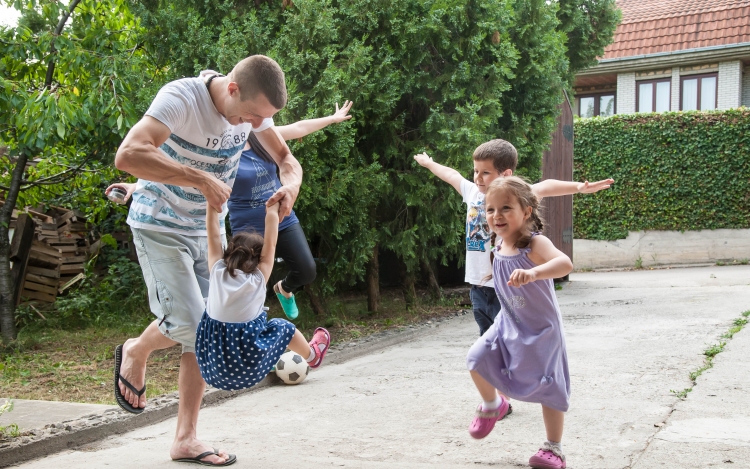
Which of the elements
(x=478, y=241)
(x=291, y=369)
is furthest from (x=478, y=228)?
(x=291, y=369)

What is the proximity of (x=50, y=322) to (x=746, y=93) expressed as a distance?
1900 centimetres

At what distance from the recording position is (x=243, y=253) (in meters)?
3.43

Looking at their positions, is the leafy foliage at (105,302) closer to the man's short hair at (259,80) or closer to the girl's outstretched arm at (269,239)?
the girl's outstretched arm at (269,239)

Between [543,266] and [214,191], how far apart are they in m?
1.47

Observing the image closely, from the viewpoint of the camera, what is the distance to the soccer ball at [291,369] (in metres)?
5.54

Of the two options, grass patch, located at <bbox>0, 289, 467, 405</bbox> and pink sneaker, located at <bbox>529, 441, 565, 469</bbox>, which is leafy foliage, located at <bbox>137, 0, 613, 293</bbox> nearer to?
grass patch, located at <bbox>0, 289, 467, 405</bbox>

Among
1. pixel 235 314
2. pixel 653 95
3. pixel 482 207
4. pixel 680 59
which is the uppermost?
pixel 680 59

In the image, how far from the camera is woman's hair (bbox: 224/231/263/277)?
340 centimetres

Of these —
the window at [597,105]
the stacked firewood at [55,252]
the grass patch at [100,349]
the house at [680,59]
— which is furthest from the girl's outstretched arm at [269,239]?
the window at [597,105]

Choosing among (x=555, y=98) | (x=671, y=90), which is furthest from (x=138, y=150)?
(x=671, y=90)

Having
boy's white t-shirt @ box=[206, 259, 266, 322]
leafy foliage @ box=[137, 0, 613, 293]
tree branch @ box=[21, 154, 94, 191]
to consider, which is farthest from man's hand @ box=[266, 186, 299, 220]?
tree branch @ box=[21, 154, 94, 191]

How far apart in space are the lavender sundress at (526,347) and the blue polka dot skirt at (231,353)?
A: 101cm

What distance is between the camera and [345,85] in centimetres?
704

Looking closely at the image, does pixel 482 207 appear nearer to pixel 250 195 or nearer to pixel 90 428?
pixel 250 195
